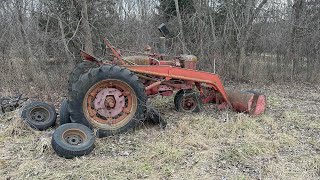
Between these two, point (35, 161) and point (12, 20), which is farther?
point (12, 20)

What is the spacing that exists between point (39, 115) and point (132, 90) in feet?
5.70

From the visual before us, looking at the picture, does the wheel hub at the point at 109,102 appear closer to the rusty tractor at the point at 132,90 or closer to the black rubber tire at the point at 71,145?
the rusty tractor at the point at 132,90

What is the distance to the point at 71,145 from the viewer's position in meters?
4.30

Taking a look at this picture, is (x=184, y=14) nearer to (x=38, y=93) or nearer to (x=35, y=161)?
(x=38, y=93)

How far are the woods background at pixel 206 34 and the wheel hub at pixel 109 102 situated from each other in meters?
3.99

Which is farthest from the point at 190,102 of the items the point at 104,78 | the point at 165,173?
the point at 165,173

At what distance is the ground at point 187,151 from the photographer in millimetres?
3945

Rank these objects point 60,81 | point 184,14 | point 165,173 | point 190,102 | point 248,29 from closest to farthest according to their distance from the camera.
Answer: point 165,173
point 190,102
point 60,81
point 248,29
point 184,14

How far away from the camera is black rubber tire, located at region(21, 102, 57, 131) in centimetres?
535

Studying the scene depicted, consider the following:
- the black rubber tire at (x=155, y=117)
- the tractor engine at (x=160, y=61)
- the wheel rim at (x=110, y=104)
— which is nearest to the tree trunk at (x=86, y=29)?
the tractor engine at (x=160, y=61)

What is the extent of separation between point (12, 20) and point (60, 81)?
87.2 inches

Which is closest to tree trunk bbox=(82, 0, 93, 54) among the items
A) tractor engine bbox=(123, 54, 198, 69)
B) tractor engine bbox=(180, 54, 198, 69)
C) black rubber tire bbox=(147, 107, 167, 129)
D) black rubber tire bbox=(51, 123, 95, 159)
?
tractor engine bbox=(123, 54, 198, 69)

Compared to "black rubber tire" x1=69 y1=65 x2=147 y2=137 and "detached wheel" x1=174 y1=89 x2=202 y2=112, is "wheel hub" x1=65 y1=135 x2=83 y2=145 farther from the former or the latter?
"detached wheel" x1=174 y1=89 x2=202 y2=112

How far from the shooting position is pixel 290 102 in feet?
25.8
